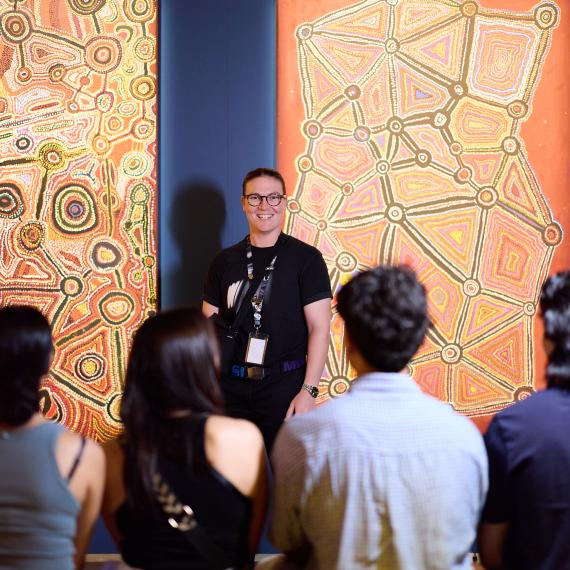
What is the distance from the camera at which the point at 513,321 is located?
3.22 meters

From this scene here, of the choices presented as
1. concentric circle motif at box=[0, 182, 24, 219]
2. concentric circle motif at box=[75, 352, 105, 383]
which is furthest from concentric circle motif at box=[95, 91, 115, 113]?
concentric circle motif at box=[75, 352, 105, 383]

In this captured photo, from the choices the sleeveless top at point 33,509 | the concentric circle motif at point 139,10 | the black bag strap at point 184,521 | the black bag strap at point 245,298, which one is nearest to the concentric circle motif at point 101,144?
the concentric circle motif at point 139,10

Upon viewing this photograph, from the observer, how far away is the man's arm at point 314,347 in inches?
101

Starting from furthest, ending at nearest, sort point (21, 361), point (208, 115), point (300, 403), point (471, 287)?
point (471, 287) → point (208, 115) → point (300, 403) → point (21, 361)

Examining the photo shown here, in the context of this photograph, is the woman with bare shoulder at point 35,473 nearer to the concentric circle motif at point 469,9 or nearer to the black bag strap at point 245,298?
the black bag strap at point 245,298

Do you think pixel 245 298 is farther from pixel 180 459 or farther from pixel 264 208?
pixel 180 459

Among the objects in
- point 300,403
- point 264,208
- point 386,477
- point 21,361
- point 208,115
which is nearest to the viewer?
point 386,477

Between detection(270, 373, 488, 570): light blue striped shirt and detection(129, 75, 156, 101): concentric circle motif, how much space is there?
2.23 metres

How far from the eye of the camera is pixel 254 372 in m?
2.57

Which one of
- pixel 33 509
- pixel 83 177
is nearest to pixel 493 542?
pixel 33 509

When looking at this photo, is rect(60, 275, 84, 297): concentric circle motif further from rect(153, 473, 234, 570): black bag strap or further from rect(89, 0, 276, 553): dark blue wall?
rect(153, 473, 234, 570): black bag strap

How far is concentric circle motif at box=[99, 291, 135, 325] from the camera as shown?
316cm

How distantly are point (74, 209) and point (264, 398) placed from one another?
1.34 m

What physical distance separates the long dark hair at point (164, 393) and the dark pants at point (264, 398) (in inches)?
45.2
